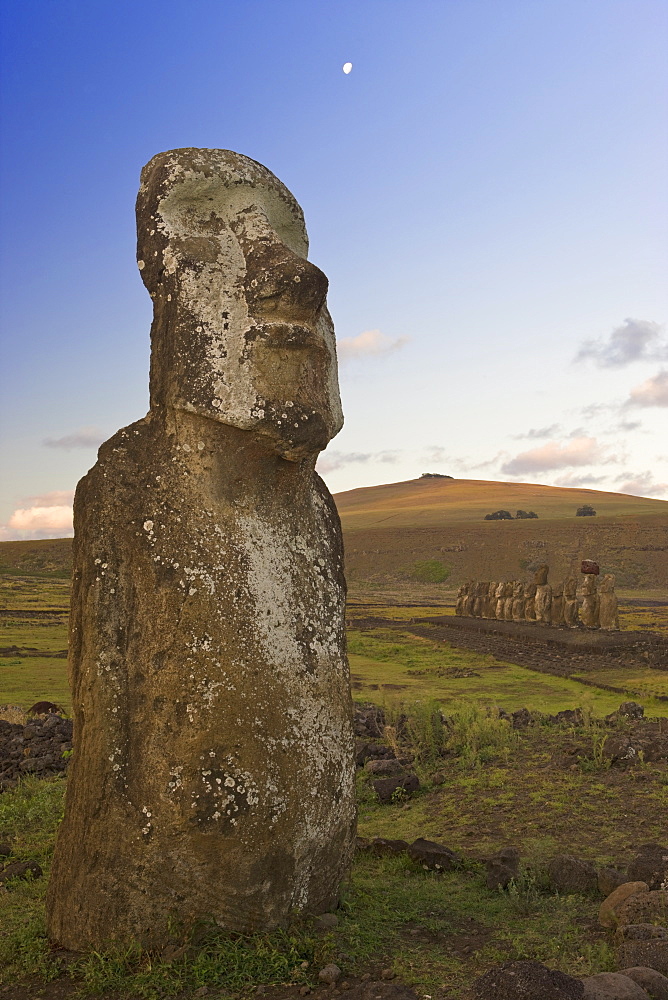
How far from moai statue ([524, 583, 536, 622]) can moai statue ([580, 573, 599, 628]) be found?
3.57 meters

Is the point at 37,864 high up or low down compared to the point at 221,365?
down

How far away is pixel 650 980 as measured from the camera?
3.48m

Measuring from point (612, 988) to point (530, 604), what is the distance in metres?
27.4

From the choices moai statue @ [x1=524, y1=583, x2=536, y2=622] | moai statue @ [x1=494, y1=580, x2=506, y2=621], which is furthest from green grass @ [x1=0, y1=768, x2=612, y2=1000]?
moai statue @ [x1=494, y1=580, x2=506, y2=621]

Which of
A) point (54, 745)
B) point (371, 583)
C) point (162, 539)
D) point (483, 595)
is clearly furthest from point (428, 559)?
point (162, 539)

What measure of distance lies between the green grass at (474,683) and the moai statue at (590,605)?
15.9 ft

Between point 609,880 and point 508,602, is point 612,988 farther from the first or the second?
point 508,602

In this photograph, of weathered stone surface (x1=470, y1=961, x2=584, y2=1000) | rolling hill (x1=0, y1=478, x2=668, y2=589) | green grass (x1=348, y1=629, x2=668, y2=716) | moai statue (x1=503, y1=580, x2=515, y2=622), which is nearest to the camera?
weathered stone surface (x1=470, y1=961, x2=584, y2=1000)

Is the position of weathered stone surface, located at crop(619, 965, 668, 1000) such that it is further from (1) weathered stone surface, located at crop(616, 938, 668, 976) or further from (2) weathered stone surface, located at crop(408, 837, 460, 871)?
(2) weathered stone surface, located at crop(408, 837, 460, 871)

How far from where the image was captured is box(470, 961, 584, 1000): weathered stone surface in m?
3.18

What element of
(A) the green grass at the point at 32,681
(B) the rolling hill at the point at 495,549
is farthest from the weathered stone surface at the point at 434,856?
(B) the rolling hill at the point at 495,549

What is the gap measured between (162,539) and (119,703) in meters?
0.86

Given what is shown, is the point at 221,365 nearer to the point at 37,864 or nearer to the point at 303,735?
the point at 303,735

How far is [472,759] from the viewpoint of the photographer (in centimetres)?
845
